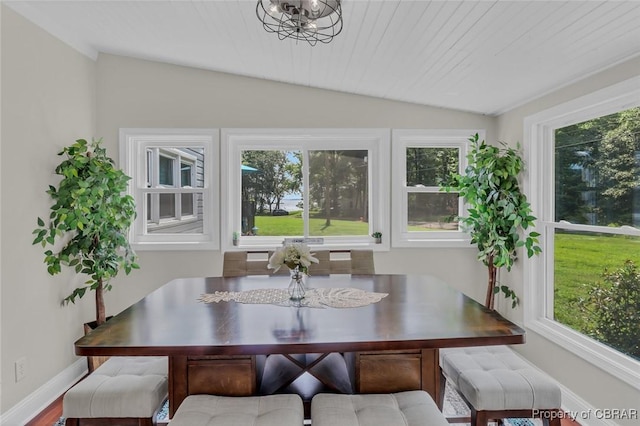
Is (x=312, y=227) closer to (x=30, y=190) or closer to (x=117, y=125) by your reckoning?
(x=117, y=125)

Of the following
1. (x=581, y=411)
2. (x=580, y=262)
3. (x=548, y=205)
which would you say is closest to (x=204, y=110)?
(x=548, y=205)

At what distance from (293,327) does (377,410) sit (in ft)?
1.53

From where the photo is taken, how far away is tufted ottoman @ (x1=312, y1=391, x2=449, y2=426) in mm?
1332

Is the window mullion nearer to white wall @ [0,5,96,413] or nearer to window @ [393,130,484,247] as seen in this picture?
window @ [393,130,484,247]

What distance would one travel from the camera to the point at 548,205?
280cm

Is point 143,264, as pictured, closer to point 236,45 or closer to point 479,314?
point 236,45

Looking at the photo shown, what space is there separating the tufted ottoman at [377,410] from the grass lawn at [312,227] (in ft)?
7.10

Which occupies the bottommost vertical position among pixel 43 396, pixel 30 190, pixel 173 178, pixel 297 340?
pixel 43 396

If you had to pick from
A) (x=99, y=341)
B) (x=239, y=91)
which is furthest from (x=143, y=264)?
(x=99, y=341)

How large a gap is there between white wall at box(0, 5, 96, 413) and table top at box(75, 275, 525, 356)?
3.35 ft

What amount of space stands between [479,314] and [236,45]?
2.38 metres

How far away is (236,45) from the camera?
2617 mm
